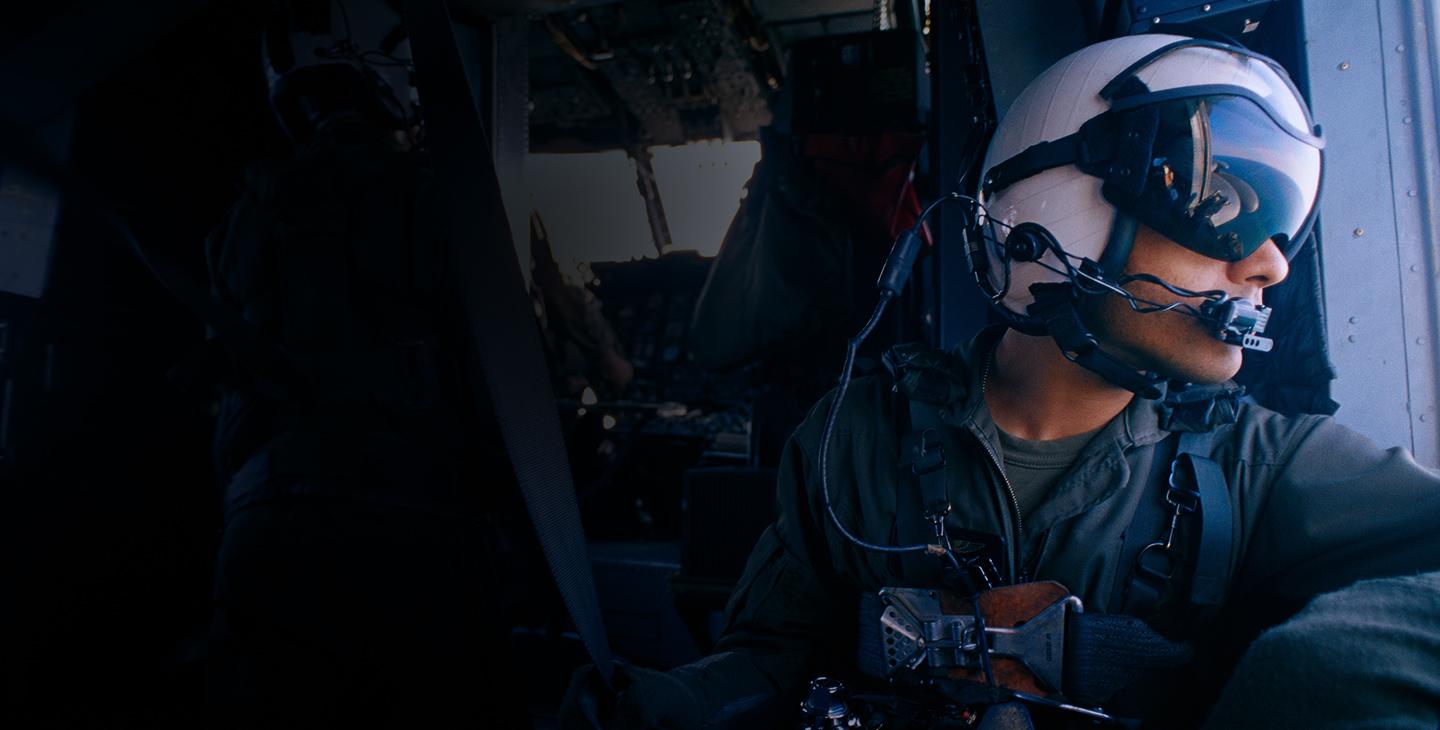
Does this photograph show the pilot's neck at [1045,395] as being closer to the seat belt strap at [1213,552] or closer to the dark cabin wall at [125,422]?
the seat belt strap at [1213,552]

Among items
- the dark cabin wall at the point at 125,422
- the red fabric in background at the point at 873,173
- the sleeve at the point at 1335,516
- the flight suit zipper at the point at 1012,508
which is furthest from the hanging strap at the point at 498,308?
the dark cabin wall at the point at 125,422

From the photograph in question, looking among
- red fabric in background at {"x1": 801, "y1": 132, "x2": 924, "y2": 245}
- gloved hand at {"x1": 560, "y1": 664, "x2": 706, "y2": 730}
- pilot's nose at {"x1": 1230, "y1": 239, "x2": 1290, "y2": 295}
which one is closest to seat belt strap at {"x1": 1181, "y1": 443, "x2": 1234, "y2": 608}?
pilot's nose at {"x1": 1230, "y1": 239, "x2": 1290, "y2": 295}

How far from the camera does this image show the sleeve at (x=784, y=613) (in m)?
1.12

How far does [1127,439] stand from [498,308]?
91 centimetres

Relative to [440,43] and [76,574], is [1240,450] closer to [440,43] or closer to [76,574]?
[440,43]

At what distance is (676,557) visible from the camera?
9.70ft

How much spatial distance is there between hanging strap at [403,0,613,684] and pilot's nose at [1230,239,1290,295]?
3.16 ft

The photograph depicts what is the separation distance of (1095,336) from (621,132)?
4.70 meters

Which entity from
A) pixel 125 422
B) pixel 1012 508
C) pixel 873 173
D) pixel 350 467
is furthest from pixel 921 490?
pixel 125 422

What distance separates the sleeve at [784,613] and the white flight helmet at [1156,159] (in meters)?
A: 0.49

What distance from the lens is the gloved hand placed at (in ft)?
2.76

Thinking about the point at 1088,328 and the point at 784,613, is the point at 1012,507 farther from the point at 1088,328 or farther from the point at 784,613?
the point at 784,613

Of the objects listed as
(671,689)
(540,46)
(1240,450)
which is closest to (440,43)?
(671,689)

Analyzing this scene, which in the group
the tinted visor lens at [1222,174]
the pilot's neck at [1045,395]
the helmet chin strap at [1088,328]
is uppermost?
the tinted visor lens at [1222,174]
